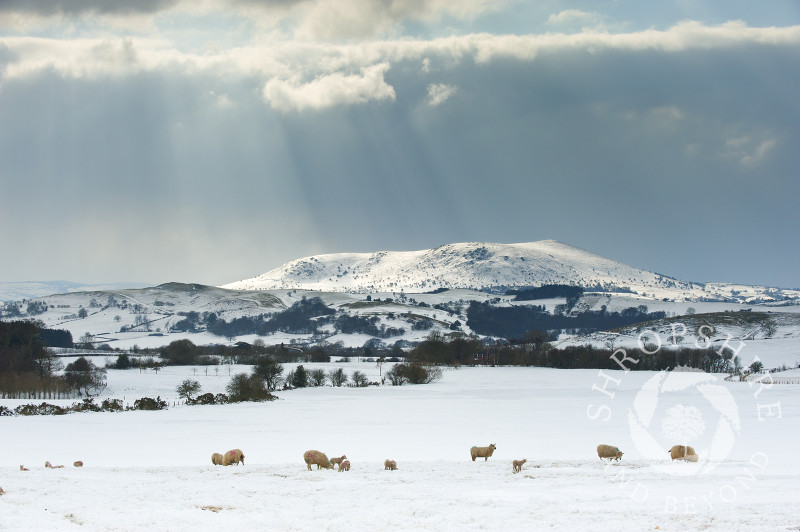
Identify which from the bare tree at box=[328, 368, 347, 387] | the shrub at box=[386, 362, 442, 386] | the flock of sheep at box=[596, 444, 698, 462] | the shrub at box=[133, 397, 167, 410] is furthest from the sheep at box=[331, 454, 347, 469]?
the shrub at box=[386, 362, 442, 386]

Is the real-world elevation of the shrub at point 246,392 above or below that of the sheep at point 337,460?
below

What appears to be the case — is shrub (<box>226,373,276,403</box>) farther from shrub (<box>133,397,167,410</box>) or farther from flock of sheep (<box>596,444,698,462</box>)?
flock of sheep (<box>596,444,698,462</box>)

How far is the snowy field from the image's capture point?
63.1ft

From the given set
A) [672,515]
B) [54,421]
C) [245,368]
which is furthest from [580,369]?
[672,515]

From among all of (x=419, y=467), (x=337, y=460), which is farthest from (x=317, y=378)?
(x=419, y=467)

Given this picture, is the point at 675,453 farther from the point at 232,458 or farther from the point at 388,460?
the point at 232,458

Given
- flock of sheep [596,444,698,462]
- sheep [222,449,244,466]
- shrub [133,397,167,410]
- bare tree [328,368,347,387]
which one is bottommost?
shrub [133,397,167,410]

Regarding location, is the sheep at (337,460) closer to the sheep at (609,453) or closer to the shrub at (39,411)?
the sheep at (609,453)

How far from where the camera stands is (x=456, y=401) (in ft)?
290

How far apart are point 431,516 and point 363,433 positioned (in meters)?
34.9

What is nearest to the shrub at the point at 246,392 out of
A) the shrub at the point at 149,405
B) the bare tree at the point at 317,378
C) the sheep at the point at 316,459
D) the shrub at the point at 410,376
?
the shrub at the point at 149,405

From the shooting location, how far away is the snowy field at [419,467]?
1923 centimetres

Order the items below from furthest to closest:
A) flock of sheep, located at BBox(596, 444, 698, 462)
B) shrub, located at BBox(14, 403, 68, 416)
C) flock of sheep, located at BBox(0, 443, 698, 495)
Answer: shrub, located at BBox(14, 403, 68, 416), flock of sheep, located at BBox(596, 444, 698, 462), flock of sheep, located at BBox(0, 443, 698, 495)

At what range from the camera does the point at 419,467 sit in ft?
99.4
